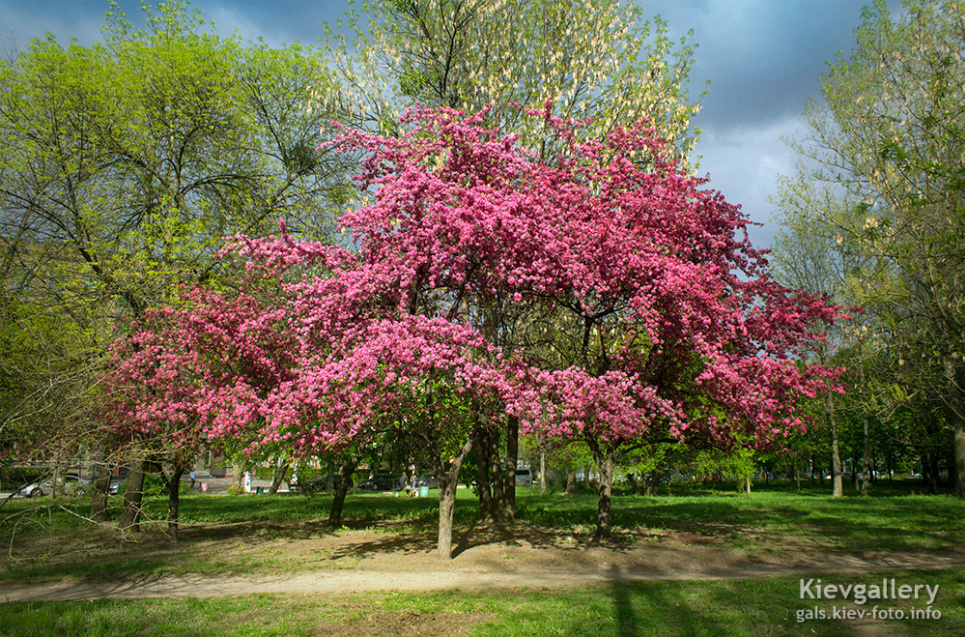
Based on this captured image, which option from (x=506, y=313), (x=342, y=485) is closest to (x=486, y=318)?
(x=506, y=313)

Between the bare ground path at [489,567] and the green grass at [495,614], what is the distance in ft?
2.54

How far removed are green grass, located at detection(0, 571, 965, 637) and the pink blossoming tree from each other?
98.9 inches

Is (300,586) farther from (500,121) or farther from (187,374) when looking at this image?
(500,121)

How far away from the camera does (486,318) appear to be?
36.6 feet

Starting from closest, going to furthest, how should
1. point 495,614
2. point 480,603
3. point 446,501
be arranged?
point 495,614 → point 480,603 → point 446,501

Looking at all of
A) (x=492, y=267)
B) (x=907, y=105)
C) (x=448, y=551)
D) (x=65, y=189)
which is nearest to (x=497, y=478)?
(x=448, y=551)

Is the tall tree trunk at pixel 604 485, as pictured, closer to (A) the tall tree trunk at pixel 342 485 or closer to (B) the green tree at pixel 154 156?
(A) the tall tree trunk at pixel 342 485

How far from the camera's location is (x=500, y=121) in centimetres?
1620

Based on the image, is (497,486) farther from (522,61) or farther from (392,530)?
(522,61)

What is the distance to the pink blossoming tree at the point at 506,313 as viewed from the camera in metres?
9.21

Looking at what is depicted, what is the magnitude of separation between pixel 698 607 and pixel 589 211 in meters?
6.52

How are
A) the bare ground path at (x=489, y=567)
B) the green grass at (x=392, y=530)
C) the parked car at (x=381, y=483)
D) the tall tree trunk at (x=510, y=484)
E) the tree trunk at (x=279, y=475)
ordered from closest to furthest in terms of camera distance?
the bare ground path at (x=489, y=567)
the green grass at (x=392, y=530)
the tree trunk at (x=279, y=475)
the tall tree trunk at (x=510, y=484)
the parked car at (x=381, y=483)

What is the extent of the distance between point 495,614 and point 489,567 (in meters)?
3.21

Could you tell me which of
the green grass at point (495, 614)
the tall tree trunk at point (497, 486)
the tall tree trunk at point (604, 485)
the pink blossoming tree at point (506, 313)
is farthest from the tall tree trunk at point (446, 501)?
the tall tree trunk at point (497, 486)
